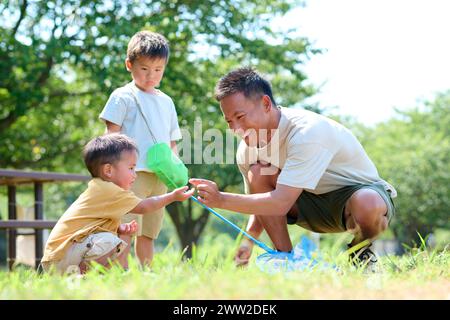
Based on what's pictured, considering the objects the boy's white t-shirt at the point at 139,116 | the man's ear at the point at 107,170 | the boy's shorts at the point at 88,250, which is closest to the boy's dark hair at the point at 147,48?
the boy's white t-shirt at the point at 139,116

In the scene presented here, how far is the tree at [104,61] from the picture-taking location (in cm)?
997

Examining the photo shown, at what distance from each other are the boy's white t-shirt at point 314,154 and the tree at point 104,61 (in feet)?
19.8

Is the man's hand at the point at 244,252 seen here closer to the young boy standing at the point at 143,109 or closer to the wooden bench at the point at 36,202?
the young boy standing at the point at 143,109

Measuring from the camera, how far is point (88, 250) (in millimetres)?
3381

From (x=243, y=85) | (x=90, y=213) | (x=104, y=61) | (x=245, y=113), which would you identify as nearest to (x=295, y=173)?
(x=245, y=113)

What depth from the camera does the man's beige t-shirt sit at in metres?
3.41

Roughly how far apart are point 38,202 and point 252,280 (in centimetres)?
502

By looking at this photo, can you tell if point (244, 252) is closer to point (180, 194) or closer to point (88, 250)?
point (180, 194)

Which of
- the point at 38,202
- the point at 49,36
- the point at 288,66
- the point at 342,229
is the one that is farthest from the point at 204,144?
the point at 342,229

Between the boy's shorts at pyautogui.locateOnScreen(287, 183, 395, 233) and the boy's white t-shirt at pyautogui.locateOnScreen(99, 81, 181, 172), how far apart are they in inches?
38.1

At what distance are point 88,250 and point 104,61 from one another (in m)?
6.99

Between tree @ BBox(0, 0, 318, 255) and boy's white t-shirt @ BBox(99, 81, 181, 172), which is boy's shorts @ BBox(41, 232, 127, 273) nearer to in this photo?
boy's white t-shirt @ BBox(99, 81, 181, 172)
